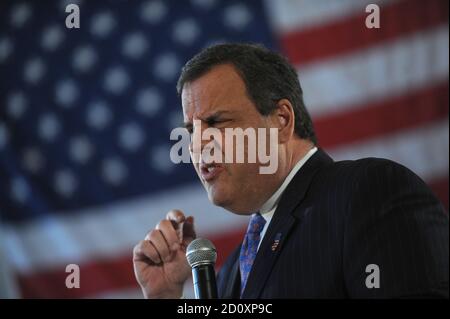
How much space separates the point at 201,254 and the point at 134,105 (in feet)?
5.84

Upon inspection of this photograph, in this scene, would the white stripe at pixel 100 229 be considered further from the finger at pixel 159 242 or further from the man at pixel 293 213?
the finger at pixel 159 242

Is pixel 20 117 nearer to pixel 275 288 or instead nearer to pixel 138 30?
pixel 138 30

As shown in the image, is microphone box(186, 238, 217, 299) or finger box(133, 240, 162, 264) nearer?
microphone box(186, 238, 217, 299)

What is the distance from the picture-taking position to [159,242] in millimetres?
1684

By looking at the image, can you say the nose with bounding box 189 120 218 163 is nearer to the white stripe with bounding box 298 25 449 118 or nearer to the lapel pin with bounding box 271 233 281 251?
the lapel pin with bounding box 271 233 281 251

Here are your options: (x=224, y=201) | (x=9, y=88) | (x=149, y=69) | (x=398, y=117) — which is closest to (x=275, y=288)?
(x=224, y=201)

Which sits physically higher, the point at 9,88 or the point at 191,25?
the point at 191,25

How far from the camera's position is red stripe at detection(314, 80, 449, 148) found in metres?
2.76

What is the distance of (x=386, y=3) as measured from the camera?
2.79m

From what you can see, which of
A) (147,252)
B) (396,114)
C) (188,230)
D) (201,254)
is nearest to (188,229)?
(188,230)

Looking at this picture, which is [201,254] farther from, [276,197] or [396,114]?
[396,114]

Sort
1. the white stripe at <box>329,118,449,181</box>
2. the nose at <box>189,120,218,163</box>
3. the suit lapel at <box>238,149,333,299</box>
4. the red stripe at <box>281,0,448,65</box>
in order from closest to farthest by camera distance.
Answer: the suit lapel at <box>238,149,333,299</box>, the nose at <box>189,120,218,163</box>, the white stripe at <box>329,118,449,181</box>, the red stripe at <box>281,0,448,65</box>

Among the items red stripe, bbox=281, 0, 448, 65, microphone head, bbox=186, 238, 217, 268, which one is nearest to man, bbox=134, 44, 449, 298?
microphone head, bbox=186, 238, 217, 268
